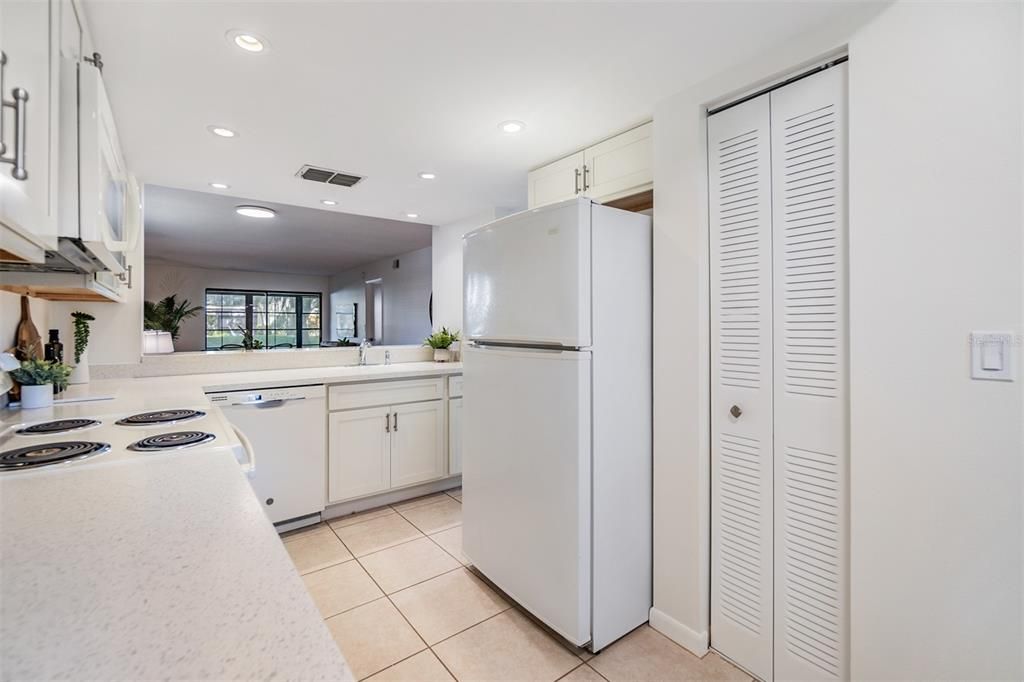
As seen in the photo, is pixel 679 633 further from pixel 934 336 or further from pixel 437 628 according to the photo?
pixel 934 336

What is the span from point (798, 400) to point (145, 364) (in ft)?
11.6

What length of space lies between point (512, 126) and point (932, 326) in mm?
1768

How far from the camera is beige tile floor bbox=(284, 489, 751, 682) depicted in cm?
170

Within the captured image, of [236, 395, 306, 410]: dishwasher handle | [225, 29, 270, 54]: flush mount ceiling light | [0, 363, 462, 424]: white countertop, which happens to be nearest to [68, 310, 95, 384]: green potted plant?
[0, 363, 462, 424]: white countertop

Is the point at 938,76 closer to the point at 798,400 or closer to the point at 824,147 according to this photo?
the point at 824,147

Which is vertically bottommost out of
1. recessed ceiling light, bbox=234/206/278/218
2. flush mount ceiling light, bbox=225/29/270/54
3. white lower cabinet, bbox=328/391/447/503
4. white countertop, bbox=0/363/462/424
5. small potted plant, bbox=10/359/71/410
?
A: white lower cabinet, bbox=328/391/447/503

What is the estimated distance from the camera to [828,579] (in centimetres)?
151

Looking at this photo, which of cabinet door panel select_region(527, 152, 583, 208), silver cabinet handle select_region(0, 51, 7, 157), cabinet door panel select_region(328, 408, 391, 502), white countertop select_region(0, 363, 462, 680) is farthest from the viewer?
cabinet door panel select_region(328, 408, 391, 502)

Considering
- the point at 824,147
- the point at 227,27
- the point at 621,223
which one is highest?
the point at 227,27

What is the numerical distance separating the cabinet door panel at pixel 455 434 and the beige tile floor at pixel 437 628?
766 millimetres

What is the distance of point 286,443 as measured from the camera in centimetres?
275

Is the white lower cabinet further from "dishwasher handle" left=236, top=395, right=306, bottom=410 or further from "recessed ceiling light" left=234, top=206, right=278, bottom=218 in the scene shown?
"recessed ceiling light" left=234, top=206, right=278, bottom=218

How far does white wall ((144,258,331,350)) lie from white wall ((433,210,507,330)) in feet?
15.3

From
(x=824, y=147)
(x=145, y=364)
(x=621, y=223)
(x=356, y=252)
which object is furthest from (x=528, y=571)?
(x=356, y=252)
